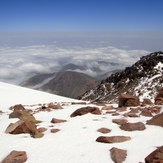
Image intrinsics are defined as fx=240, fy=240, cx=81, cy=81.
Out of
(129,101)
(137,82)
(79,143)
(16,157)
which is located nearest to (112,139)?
(79,143)

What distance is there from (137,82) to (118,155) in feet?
183

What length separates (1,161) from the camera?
9141 millimetres

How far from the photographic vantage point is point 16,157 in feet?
29.8

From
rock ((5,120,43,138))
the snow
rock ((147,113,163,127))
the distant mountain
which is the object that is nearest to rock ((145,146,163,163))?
the snow

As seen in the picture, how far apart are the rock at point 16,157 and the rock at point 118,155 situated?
3.31 meters

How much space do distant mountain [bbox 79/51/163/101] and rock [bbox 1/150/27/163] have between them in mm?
44595

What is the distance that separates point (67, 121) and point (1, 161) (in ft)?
17.5

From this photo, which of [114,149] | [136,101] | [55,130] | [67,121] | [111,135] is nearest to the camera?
[114,149]

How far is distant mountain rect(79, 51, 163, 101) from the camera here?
5612 centimetres

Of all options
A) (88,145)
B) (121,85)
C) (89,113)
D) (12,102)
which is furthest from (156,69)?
(88,145)

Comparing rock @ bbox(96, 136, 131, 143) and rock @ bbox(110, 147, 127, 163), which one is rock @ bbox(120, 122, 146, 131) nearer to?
rock @ bbox(96, 136, 131, 143)

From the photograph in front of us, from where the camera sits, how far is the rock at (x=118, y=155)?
332 inches

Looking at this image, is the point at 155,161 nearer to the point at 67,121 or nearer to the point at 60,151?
the point at 60,151

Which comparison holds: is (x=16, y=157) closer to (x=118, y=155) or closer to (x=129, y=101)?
(x=118, y=155)
